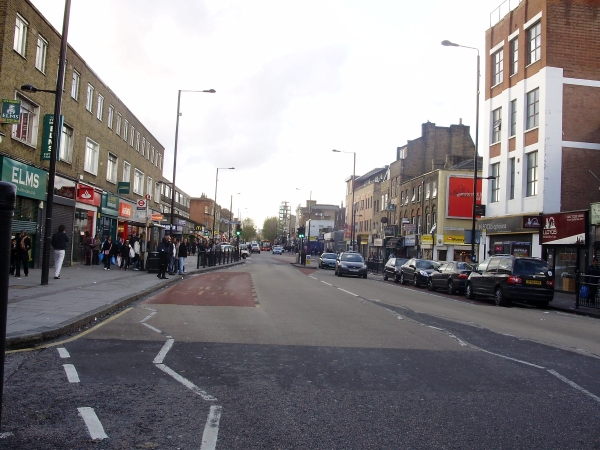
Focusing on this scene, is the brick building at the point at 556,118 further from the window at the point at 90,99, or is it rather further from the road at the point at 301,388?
the window at the point at 90,99

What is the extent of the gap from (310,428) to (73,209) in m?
25.3

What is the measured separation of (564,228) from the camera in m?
26.2

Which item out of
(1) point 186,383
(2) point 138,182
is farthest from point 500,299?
(2) point 138,182

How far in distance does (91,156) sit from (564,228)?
24717mm

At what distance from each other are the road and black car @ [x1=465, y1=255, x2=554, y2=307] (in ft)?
25.2

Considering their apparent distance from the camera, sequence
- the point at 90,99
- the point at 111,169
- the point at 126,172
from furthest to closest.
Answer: the point at 126,172 < the point at 111,169 < the point at 90,99

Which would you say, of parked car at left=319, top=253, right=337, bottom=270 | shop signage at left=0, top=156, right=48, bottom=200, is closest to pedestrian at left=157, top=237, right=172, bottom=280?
shop signage at left=0, top=156, right=48, bottom=200

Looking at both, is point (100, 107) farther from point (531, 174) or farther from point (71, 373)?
point (71, 373)

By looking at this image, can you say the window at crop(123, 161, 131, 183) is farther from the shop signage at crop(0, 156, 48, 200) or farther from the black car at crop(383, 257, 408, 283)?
the black car at crop(383, 257, 408, 283)

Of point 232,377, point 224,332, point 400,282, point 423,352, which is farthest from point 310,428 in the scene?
point 400,282

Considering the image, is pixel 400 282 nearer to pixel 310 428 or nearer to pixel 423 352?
pixel 423 352

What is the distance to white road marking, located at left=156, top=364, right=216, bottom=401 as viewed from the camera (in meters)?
5.72

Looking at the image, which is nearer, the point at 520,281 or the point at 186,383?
the point at 186,383

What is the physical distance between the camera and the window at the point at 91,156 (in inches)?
1172
